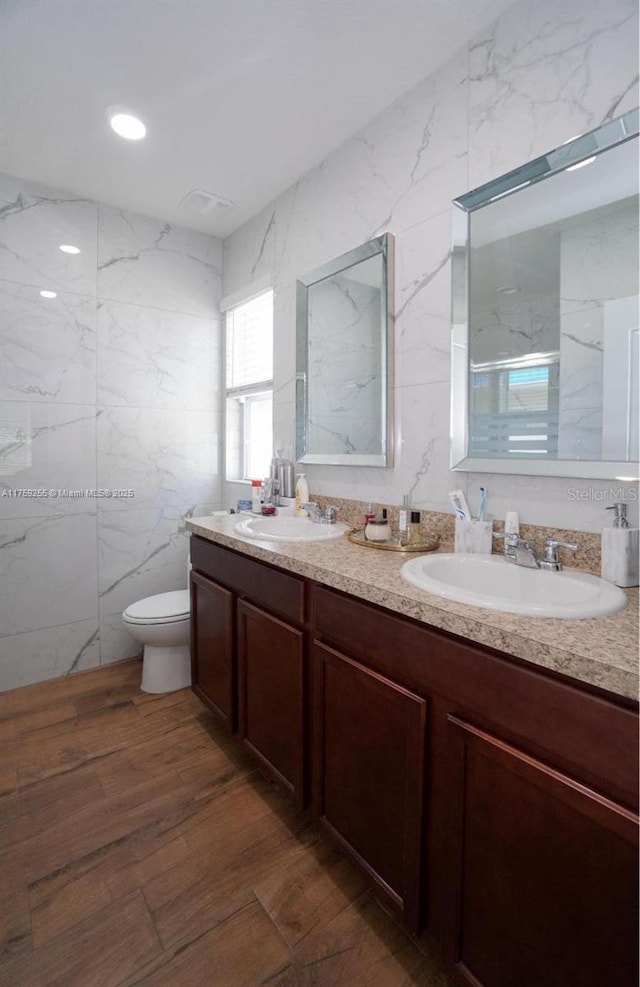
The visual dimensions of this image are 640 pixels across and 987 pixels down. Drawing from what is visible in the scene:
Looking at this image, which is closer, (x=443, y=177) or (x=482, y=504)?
(x=482, y=504)

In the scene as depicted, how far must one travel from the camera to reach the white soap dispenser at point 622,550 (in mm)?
1057

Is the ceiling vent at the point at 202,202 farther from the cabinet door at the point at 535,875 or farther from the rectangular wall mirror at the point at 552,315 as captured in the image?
the cabinet door at the point at 535,875

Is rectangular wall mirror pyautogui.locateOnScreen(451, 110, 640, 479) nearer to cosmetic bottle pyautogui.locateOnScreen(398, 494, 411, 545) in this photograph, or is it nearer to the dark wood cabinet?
cosmetic bottle pyautogui.locateOnScreen(398, 494, 411, 545)

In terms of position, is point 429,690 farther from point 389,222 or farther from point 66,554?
point 66,554

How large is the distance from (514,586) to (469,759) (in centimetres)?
49

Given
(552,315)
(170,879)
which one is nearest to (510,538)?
(552,315)

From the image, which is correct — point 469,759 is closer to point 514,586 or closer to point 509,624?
point 509,624

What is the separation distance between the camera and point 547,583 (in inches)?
45.3

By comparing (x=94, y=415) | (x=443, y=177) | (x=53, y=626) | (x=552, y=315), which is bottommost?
(x=53, y=626)

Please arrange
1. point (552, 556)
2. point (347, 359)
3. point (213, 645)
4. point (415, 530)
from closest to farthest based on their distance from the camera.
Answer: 1. point (552, 556)
2. point (415, 530)
3. point (213, 645)
4. point (347, 359)

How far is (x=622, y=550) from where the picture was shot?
1060 millimetres

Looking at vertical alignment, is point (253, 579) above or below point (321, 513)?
below

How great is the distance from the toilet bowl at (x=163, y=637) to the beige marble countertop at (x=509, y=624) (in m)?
1.06

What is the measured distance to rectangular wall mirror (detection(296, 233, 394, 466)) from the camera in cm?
175
